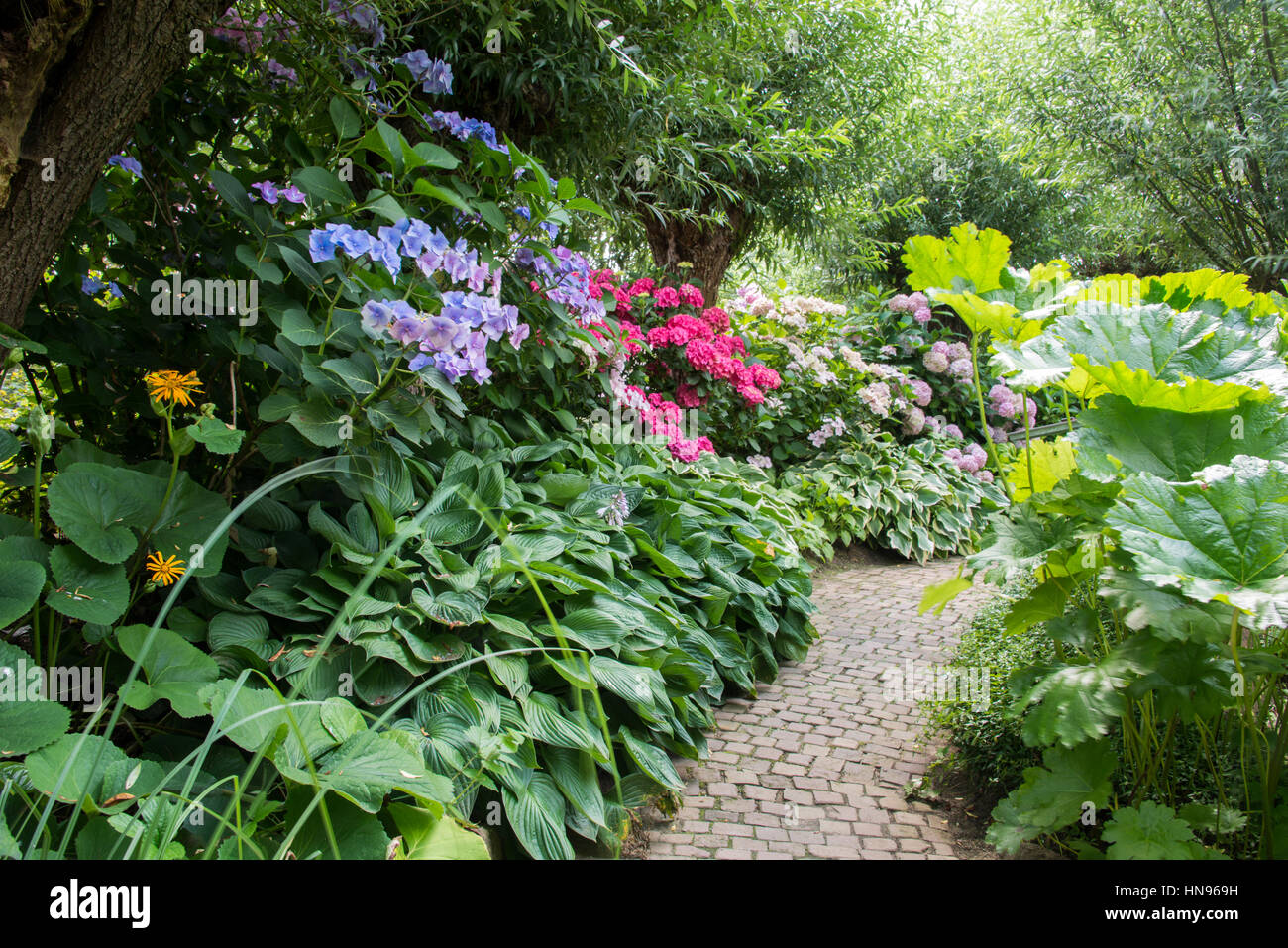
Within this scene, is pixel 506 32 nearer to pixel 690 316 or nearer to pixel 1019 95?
pixel 690 316

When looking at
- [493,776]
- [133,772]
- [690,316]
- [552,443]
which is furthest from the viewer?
[690,316]

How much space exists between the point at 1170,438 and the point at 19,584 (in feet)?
6.80

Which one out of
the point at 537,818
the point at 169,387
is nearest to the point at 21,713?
the point at 169,387

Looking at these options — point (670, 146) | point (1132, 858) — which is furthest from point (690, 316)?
→ point (1132, 858)

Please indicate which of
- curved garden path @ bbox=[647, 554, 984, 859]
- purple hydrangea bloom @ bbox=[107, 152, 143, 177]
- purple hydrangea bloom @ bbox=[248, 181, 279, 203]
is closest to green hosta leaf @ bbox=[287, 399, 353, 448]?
purple hydrangea bloom @ bbox=[248, 181, 279, 203]

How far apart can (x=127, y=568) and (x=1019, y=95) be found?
34.2 feet

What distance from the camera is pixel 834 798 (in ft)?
7.02

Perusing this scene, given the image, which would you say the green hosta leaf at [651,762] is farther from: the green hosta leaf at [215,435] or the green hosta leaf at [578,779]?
the green hosta leaf at [215,435]

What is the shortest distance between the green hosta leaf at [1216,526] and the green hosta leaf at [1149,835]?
19.7 inches

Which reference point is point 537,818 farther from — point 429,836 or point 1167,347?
point 1167,347

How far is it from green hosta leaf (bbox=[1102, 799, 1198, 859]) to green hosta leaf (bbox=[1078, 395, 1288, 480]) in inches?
25.1

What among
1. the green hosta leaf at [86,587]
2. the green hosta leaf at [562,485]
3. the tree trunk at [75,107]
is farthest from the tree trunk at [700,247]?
the green hosta leaf at [86,587]

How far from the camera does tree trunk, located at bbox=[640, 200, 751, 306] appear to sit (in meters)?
5.85

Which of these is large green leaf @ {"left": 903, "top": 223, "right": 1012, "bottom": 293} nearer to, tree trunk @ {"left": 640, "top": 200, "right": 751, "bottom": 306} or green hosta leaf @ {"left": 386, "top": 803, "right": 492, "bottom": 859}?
green hosta leaf @ {"left": 386, "top": 803, "right": 492, "bottom": 859}
